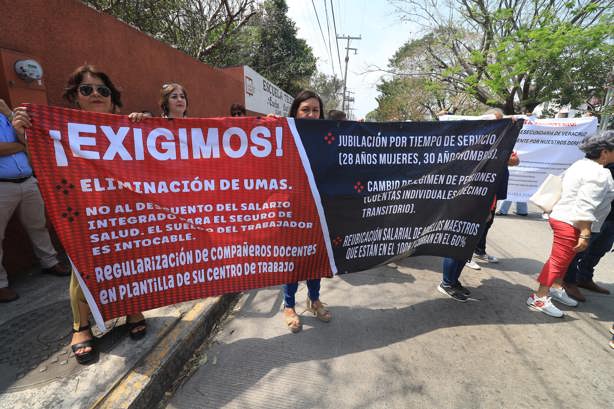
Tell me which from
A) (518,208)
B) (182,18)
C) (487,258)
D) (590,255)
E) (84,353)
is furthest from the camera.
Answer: (182,18)

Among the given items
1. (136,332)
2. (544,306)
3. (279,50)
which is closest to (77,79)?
(136,332)

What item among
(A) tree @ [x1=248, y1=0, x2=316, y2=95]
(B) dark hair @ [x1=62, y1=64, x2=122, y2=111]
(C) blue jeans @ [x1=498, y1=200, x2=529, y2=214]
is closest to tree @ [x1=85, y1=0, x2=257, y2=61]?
(A) tree @ [x1=248, y1=0, x2=316, y2=95]

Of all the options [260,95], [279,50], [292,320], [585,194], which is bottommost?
[292,320]

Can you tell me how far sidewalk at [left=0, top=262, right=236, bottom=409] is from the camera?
1.78 m

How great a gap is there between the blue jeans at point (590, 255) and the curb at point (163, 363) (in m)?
3.85

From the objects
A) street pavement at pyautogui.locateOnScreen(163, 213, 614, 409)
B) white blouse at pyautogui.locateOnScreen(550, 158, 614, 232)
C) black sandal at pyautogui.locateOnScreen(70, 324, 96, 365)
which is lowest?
street pavement at pyautogui.locateOnScreen(163, 213, 614, 409)

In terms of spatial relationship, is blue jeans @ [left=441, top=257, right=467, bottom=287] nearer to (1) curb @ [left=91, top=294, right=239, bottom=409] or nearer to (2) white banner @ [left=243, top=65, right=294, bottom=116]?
(1) curb @ [left=91, top=294, right=239, bottom=409]

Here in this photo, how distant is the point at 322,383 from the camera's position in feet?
7.01

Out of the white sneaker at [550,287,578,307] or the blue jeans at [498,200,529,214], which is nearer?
the white sneaker at [550,287,578,307]

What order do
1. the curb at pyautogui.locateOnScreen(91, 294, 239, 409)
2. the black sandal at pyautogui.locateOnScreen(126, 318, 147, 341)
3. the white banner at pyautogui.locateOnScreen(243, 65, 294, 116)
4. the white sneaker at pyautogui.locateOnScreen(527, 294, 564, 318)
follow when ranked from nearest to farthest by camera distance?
1. the curb at pyautogui.locateOnScreen(91, 294, 239, 409)
2. the black sandal at pyautogui.locateOnScreen(126, 318, 147, 341)
3. the white sneaker at pyautogui.locateOnScreen(527, 294, 564, 318)
4. the white banner at pyautogui.locateOnScreen(243, 65, 294, 116)

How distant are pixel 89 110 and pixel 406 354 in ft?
9.94

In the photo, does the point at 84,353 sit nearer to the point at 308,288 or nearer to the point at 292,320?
the point at 292,320

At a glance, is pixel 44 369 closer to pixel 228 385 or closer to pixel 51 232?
pixel 228 385

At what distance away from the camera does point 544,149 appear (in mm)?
5926
